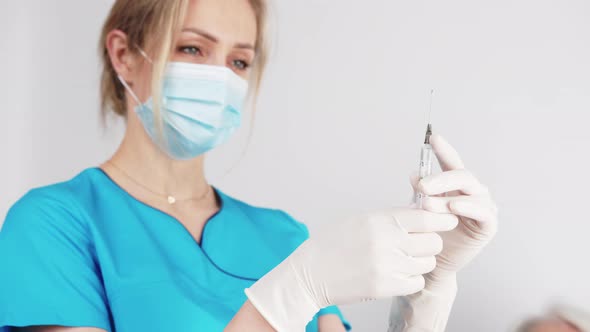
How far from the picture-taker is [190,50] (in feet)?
4.18

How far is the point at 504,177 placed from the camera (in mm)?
1444

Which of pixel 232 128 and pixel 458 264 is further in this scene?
pixel 232 128

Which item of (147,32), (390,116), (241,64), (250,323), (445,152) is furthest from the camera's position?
(390,116)

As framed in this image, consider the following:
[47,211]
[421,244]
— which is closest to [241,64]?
[47,211]

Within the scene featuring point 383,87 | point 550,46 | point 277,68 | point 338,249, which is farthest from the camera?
point 277,68

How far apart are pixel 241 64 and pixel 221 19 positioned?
131 millimetres

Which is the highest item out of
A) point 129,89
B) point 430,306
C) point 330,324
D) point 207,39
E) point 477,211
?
point 207,39

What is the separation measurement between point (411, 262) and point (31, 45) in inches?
59.5

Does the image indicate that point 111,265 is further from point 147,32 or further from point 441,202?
point 441,202

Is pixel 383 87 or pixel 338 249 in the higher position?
pixel 383 87

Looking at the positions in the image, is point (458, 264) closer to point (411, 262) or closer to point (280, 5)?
point (411, 262)

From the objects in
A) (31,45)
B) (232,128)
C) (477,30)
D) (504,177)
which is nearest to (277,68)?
(232,128)

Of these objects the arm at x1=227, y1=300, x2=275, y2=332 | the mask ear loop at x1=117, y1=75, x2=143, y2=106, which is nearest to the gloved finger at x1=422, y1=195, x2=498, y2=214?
the arm at x1=227, y1=300, x2=275, y2=332

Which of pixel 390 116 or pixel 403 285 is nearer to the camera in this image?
pixel 403 285
